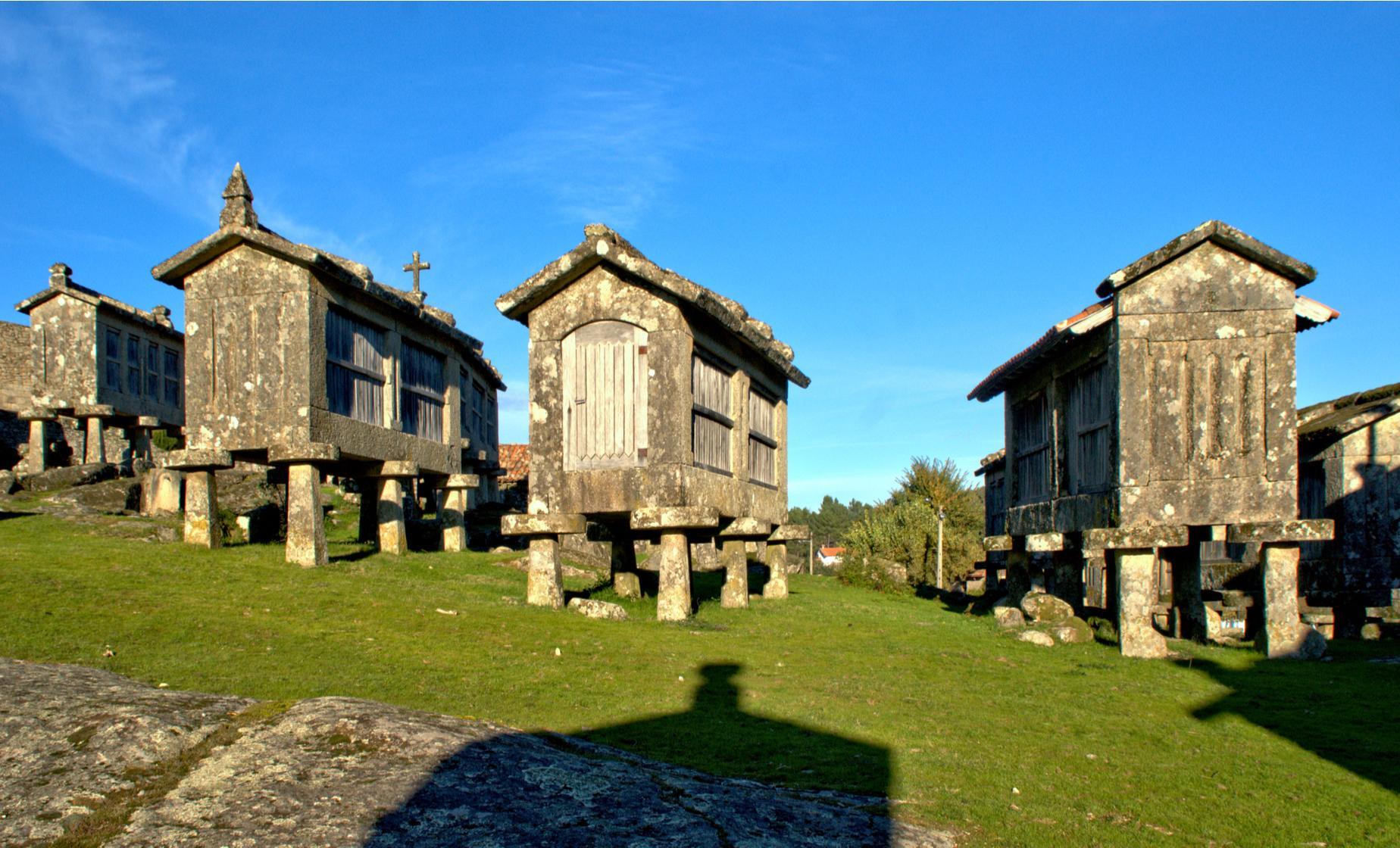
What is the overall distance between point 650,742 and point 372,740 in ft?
10.8

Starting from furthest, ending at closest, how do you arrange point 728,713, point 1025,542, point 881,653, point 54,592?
point 1025,542 → point 881,653 → point 54,592 → point 728,713

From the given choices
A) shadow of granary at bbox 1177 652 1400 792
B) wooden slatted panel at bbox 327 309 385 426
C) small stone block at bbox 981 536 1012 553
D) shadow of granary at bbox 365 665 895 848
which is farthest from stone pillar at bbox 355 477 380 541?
shadow of granary at bbox 1177 652 1400 792

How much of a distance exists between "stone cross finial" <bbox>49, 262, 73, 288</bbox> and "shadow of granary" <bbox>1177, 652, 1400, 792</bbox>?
91.2 ft

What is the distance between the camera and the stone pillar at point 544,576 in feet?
50.9

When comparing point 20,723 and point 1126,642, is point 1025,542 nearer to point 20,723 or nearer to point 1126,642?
point 1126,642

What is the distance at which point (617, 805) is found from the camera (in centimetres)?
550

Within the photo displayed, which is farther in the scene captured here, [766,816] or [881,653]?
[881,653]

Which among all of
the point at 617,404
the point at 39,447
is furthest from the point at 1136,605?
the point at 39,447

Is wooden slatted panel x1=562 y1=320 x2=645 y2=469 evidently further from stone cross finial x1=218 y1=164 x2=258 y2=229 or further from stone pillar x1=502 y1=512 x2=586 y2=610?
stone cross finial x1=218 y1=164 x2=258 y2=229

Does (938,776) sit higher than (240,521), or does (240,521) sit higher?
(240,521)

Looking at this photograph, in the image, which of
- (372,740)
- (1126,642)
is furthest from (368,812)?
(1126,642)

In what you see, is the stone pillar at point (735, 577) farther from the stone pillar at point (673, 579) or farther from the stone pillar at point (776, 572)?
the stone pillar at point (673, 579)

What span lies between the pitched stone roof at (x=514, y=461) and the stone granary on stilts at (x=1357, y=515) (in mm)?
26173

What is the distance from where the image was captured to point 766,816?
5781 mm
